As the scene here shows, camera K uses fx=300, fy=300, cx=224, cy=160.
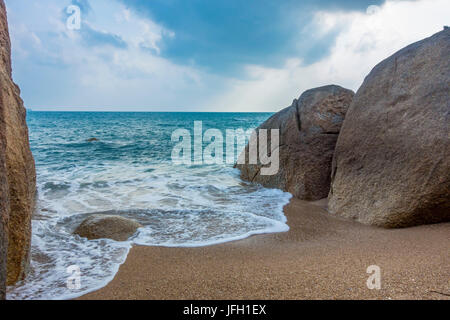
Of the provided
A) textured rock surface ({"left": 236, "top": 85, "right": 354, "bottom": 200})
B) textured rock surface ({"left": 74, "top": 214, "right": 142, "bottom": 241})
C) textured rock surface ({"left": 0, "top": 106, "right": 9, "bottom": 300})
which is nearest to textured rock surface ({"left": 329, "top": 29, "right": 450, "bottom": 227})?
textured rock surface ({"left": 236, "top": 85, "right": 354, "bottom": 200})

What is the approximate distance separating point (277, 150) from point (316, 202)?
1645 mm

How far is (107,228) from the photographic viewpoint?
402 cm

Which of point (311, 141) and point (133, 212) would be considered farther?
point (311, 141)

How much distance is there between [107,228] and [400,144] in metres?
4.00

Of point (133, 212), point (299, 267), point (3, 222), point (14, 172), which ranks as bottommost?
point (133, 212)

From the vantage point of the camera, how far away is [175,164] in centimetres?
1105

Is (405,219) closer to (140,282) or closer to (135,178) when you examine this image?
(140,282)

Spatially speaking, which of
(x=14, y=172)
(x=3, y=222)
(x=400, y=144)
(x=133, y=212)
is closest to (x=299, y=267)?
(x=3, y=222)

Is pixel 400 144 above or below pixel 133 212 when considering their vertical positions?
above

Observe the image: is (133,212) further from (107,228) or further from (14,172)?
(14,172)

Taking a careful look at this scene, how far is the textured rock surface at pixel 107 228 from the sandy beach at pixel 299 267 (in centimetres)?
54

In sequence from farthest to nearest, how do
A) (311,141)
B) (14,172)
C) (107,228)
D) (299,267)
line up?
(311,141) < (107,228) < (299,267) < (14,172)
